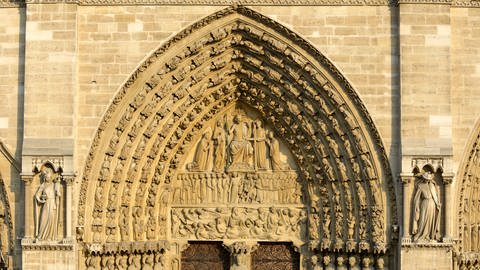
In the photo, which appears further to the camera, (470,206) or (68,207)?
(470,206)

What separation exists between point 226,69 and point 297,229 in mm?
2240

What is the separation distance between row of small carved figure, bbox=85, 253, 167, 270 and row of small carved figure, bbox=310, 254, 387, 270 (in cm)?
195

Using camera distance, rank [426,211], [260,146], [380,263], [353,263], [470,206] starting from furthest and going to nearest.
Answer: [260,146] < [353,263] < [470,206] < [380,263] < [426,211]

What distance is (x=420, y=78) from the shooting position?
14.3 meters

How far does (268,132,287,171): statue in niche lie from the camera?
15.4 meters

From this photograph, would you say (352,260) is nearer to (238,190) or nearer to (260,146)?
(238,190)

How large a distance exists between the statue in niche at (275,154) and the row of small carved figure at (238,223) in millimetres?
538

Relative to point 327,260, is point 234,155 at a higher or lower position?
higher

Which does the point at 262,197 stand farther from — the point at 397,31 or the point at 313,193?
the point at 397,31

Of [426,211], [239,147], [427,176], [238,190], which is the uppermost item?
[239,147]

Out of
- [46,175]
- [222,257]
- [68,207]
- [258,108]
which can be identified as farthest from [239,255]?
[46,175]

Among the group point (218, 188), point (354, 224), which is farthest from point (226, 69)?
point (354, 224)

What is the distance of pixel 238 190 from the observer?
15.5 metres

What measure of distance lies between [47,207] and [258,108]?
9.85 ft
